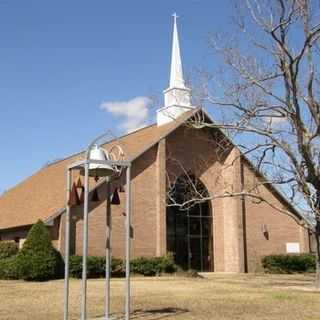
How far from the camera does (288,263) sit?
3469 centimetres

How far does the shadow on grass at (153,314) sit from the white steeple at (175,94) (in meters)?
22.7

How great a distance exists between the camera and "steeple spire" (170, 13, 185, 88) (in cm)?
3672

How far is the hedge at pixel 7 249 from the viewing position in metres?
29.2

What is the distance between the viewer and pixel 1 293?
1806cm

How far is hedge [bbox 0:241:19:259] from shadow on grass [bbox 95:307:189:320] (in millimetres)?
17775

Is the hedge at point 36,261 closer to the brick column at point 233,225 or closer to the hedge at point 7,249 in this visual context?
the hedge at point 7,249

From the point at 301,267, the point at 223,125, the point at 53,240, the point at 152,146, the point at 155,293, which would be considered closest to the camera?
the point at 155,293

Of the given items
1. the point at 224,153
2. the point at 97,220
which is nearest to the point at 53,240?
the point at 97,220

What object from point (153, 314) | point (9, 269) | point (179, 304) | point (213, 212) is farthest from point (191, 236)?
point (153, 314)

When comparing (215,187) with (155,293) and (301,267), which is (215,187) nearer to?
(301,267)

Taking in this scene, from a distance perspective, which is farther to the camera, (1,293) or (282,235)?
(282,235)

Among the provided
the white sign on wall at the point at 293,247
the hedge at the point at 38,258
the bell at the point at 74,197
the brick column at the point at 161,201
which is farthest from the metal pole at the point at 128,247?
the white sign on wall at the point at 293,247

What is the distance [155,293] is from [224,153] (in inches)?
778

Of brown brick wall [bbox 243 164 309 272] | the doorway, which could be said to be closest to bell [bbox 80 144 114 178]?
the doorway
